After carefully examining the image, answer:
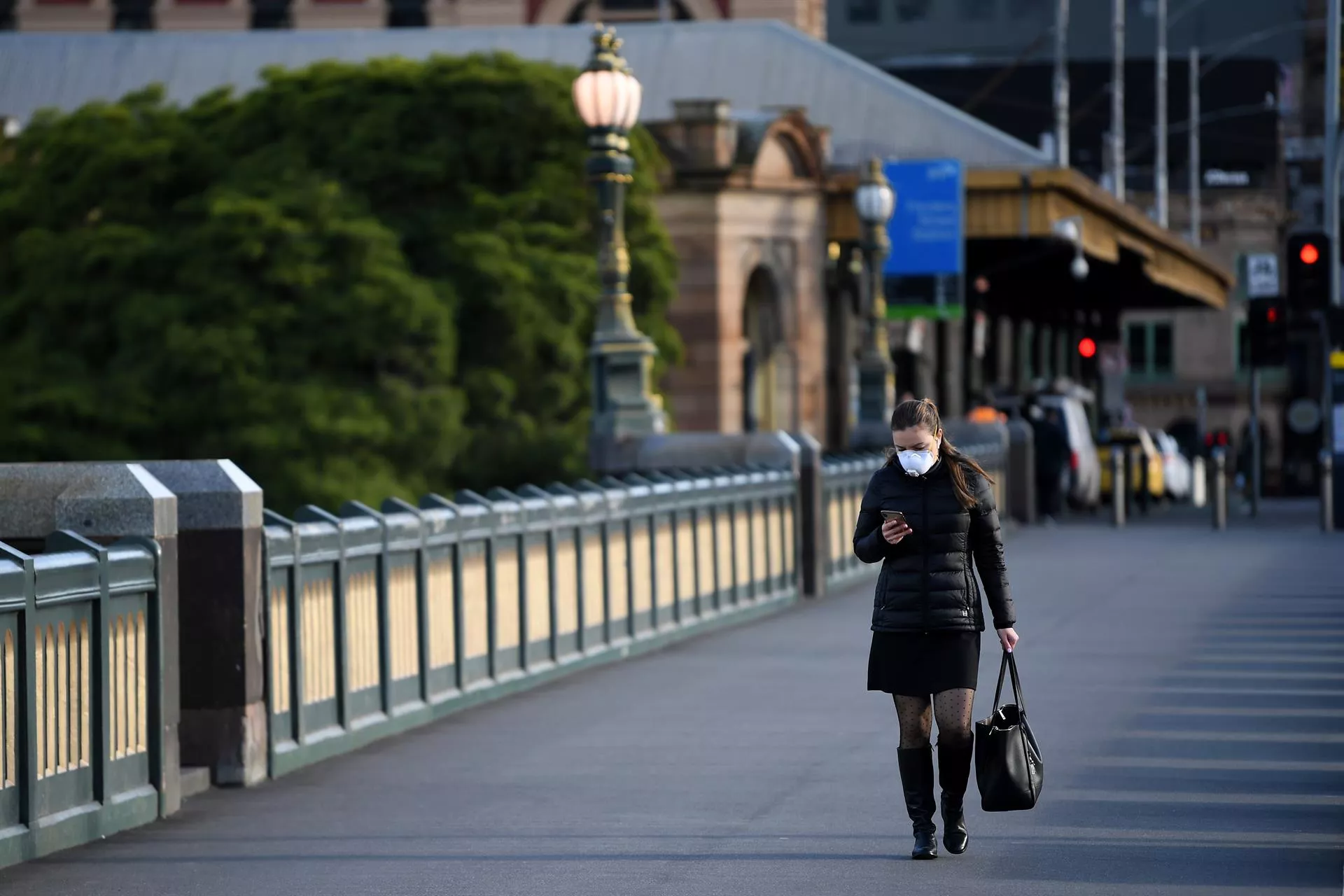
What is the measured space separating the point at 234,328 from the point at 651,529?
31.2 meters

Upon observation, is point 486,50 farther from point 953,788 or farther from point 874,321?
point 953,788

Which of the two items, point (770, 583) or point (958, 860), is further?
point (770, 583)

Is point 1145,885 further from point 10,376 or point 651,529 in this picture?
point 10,376

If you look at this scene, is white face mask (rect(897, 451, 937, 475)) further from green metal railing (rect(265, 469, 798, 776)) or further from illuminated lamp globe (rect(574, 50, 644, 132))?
illuminated lamp globe (rect(574, 50, 644, 132))

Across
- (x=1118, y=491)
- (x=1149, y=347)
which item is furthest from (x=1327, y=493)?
(x=1149, y=347)

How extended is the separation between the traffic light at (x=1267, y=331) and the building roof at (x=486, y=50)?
22974 mm

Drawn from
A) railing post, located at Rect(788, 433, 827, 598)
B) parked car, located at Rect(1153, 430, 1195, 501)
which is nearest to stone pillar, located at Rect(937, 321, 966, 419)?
parked car, located at Rect(1153, 430, 1195, 501)

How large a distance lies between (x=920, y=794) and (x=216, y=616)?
368cm

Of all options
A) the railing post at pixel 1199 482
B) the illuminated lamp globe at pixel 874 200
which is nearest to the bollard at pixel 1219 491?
the illuminated lamp globe at pixel 874 200

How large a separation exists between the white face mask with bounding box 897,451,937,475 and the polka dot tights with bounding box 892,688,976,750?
0.78m

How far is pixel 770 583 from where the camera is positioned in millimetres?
23688

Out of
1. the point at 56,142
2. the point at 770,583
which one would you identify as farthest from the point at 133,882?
the point at 56,142

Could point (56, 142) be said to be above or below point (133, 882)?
above

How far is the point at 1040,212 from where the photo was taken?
4812 centimetres
